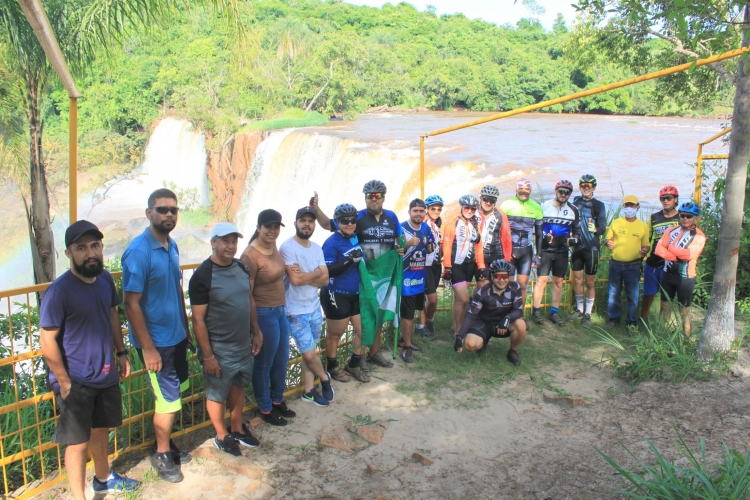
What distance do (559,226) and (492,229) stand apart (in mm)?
944

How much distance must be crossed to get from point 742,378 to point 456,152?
14.0 m

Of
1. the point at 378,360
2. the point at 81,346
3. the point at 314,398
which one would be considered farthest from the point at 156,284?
the point at 378,360

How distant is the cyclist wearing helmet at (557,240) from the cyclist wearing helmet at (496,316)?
1309 millimetres

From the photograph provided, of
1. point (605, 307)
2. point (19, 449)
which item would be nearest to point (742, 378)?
point (605, 307)

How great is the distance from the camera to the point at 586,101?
3359cm

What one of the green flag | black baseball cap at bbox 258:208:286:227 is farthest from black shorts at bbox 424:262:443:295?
black baseball cap at bbox 258:208:286:227

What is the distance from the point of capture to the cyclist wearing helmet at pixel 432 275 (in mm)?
6456

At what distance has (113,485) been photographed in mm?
3633

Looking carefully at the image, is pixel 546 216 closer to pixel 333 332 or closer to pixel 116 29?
pixel 333 332

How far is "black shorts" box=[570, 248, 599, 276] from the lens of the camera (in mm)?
6989

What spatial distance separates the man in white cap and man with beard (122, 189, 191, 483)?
14 centimetres

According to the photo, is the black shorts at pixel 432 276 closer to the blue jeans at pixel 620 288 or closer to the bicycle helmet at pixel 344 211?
the bicycle helmet at pixel 344 211

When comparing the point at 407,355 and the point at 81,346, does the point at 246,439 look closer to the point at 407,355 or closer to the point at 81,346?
the point at 81,346

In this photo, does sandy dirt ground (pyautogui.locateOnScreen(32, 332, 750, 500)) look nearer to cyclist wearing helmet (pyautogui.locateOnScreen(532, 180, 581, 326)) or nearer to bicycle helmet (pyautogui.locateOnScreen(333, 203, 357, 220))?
bicycle helmet (pyautogui.locateOnScreen(333, 203, 357, 220))
